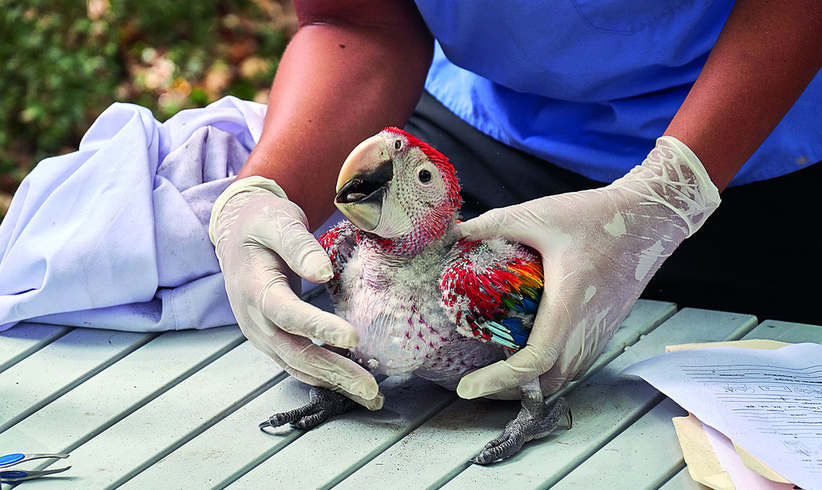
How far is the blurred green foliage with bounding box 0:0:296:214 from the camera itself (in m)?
3.76

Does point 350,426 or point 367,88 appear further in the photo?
point 367,88

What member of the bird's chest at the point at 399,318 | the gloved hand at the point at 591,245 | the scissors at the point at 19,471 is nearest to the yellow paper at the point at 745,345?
the gloved hand at the point at 591,245

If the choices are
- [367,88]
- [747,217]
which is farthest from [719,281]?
[367,88]

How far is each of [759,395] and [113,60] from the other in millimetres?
3755

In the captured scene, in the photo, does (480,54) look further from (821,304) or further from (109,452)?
(109,452)

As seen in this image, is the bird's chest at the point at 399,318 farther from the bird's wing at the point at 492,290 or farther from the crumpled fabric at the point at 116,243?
the crumpled fabric at the point at 116,243

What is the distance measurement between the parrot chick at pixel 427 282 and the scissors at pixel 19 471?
0.36 meters

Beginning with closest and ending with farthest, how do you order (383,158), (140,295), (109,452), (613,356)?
1. (383,158)
2. (109,452)
3. (613,356)
4. (140,295)

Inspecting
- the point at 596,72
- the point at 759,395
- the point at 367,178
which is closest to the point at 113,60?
the point at 596,72

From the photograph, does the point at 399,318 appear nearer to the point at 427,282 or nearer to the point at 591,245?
the point at 427,282

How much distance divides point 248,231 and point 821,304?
1.22 m

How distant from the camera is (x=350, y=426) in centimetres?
130

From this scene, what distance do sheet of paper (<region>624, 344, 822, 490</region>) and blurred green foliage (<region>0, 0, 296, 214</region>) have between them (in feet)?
9.95

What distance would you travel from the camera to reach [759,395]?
1.26 m
